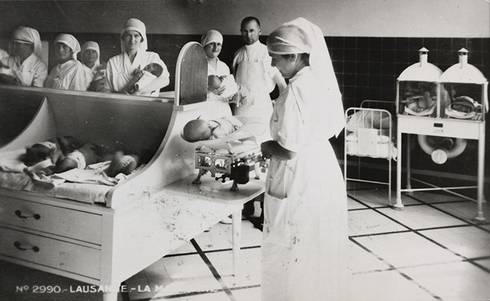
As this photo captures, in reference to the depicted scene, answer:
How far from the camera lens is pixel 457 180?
463 cm

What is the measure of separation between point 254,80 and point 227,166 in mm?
1949

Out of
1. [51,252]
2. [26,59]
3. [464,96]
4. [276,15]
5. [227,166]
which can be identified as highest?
[276,15]

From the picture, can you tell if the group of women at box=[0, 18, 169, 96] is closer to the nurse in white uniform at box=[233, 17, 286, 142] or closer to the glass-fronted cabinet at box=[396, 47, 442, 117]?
the nurse in white uniform at box=[233, 17, 286, 142]

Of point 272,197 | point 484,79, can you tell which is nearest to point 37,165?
point 272,197

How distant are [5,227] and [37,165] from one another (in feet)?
1.06

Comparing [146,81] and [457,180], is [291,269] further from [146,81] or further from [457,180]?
[457,180]

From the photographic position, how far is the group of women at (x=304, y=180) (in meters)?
2.02

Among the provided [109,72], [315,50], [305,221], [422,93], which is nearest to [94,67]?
[109,72]

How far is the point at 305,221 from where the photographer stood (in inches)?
84.5

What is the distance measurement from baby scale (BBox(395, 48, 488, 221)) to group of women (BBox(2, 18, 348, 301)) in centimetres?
205

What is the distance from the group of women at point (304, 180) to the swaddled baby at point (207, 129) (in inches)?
18.5

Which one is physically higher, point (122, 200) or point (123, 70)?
point (123, 70)

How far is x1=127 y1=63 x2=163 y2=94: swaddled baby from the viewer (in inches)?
112

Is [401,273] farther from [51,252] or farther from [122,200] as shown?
[51,252]
